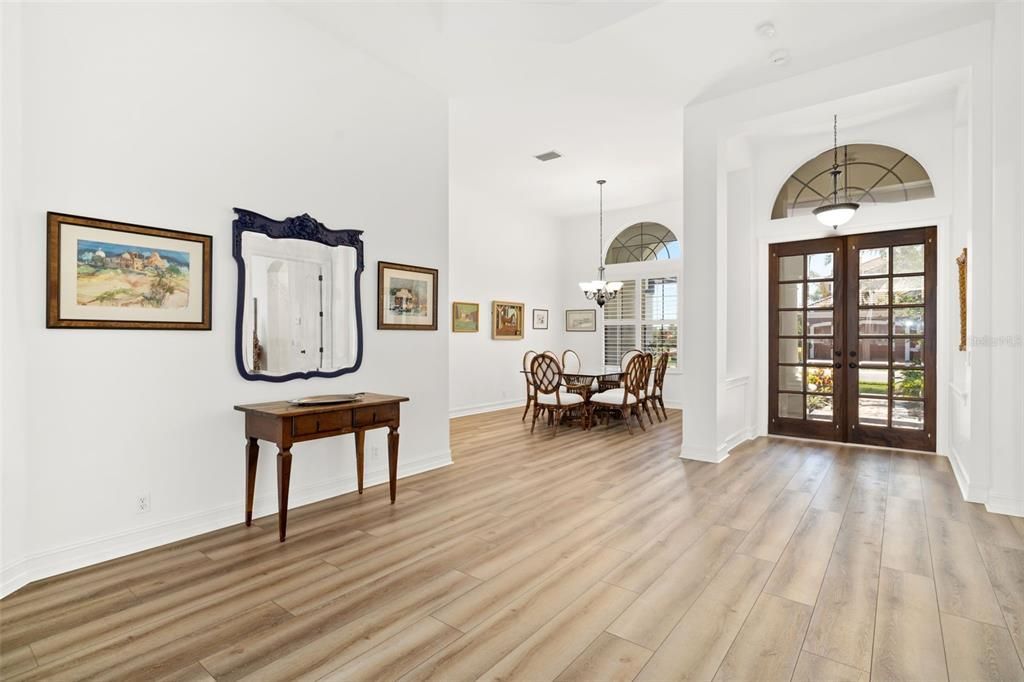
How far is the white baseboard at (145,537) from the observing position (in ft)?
8.63

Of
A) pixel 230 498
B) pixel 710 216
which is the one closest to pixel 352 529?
pixel 230 498

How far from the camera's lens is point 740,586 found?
2613 mm

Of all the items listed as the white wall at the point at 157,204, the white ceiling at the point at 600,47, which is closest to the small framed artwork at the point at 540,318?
the white ceiling at the point at 600,47

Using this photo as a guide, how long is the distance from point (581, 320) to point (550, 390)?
12.3ft

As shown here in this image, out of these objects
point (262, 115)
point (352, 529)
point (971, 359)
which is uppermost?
point (262, 115)

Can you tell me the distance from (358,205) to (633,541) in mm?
3315

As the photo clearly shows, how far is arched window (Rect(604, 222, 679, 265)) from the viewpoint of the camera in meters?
9.48

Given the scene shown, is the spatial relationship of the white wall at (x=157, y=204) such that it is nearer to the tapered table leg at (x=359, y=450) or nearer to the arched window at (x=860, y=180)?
the tapered table leg at (x=359, y=450)

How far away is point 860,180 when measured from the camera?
577 cm

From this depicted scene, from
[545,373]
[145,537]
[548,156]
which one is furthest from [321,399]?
[548,156]

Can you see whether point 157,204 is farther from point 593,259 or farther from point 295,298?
point 593,259

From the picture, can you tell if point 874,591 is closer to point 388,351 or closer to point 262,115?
point 388,351

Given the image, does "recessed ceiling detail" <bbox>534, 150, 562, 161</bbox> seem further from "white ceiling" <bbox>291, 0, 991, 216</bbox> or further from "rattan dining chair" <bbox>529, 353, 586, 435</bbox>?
"rattan dining chair" <bbox>529, 353, 586, 435</bbox>

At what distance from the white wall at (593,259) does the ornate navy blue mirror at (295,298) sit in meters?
6.65
